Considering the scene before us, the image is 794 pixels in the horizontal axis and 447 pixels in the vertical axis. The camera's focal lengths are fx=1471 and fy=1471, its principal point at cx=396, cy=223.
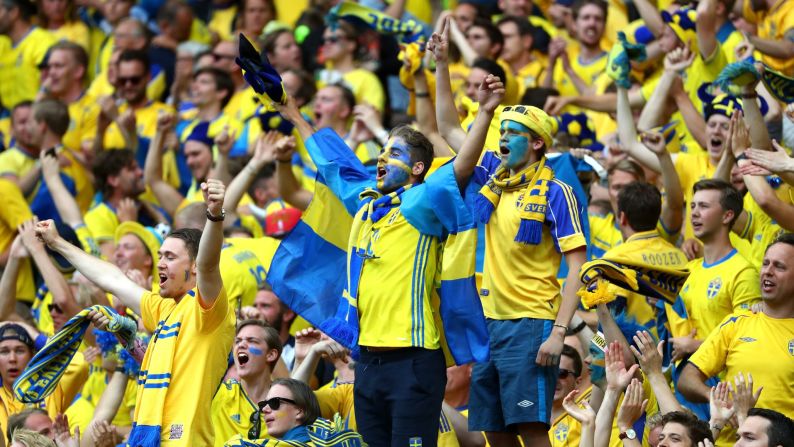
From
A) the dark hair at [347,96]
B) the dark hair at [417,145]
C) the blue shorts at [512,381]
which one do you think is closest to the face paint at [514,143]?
the dark hair at [417,145]

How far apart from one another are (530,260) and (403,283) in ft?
2.96

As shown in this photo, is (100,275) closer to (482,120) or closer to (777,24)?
(482,120)

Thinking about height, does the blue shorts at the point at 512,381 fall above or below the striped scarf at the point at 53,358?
below

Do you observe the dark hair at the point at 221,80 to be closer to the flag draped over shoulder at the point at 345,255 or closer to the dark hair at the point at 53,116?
the dark hair at the point at 53,116

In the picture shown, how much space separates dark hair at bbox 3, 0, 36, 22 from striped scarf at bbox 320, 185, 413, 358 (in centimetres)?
936

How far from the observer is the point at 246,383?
9258 mm

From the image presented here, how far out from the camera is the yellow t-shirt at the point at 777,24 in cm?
1172

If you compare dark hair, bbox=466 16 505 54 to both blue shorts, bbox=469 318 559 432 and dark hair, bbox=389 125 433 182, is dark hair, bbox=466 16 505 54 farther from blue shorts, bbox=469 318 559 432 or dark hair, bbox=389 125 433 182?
blue shorts, bbox=469 318 559 432

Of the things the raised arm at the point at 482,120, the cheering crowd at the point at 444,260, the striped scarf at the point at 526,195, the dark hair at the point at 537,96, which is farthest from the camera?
the dark hair at the point at 537,96

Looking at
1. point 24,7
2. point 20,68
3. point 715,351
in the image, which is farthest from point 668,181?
point 24,7

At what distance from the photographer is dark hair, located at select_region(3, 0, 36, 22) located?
16.2 m

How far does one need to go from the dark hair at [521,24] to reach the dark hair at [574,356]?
5350mm

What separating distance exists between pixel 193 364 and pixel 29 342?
278 centimetres

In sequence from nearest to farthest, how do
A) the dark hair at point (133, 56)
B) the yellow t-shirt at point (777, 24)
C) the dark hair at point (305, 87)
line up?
the yellow t-shirt at point (777, 24) < the dark hair at point (305, 87) < the dark hair at point (133, 56)
